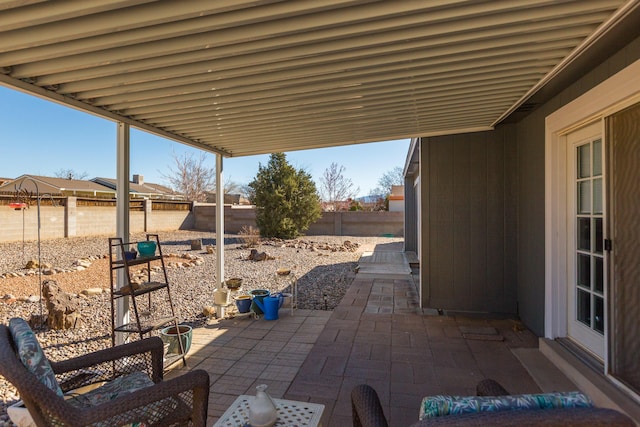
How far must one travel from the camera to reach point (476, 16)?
1775 millimetres

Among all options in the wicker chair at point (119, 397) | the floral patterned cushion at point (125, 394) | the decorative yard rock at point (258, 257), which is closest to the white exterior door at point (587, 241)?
the wicker chair at point (119, 397)

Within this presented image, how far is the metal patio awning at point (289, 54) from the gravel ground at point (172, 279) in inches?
91.1

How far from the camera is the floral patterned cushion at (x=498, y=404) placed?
39.1 inches

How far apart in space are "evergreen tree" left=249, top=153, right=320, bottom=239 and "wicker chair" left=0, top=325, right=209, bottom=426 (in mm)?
11826

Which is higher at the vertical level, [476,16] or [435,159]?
[476,16]

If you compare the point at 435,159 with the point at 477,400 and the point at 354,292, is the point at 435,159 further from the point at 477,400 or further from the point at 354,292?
the point at 477,400

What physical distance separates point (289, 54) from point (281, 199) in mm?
11910

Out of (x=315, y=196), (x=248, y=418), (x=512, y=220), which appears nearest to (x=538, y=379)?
(x=512, y=220)

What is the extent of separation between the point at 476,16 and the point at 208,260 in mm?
8630

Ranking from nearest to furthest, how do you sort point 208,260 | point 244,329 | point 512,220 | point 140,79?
point 140,79 < point 244,329 < point 512,220 < point 208,260

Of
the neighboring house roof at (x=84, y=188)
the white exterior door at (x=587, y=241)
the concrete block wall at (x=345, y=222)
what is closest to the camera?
the white exterior door at (x=587, y=241)

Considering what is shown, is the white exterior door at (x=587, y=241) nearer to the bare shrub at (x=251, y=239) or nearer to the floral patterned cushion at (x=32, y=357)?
the floral patterned cushion at (x=32, y=357)

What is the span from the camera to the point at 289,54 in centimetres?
204

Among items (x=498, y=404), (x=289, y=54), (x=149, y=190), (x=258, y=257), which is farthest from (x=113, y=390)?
(x=149, y=190)
